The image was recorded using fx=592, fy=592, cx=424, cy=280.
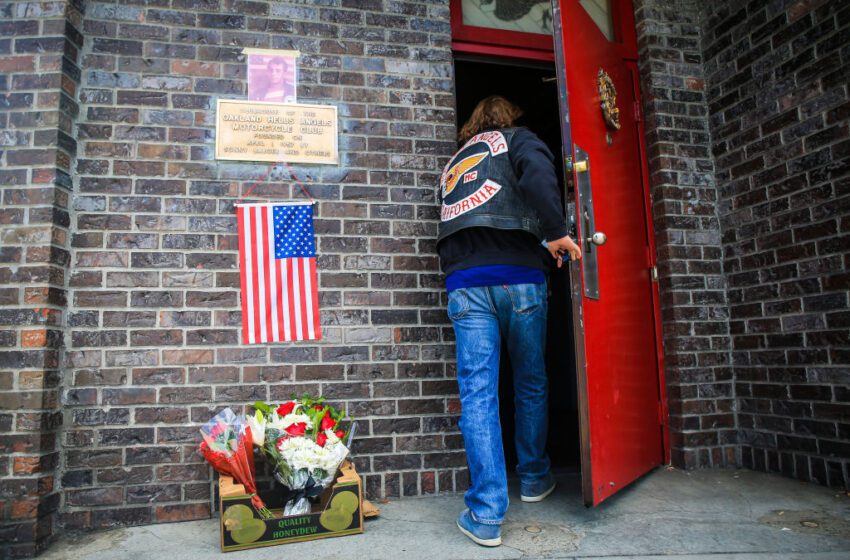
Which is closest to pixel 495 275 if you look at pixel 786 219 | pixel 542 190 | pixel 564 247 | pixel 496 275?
pixel 496 275

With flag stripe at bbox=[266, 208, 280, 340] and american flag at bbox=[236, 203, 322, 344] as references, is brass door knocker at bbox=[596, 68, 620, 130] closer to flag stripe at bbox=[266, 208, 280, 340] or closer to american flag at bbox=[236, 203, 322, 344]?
american flag at bbox=[236, 203, 322, 344]

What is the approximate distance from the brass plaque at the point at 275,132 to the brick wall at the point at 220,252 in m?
0.06

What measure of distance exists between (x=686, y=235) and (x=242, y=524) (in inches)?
121

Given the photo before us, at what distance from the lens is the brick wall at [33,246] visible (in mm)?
2703

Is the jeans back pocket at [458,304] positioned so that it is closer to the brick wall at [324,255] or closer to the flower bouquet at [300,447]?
the brick wall at [324,255]

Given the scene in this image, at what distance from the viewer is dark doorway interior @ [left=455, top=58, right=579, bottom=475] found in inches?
237

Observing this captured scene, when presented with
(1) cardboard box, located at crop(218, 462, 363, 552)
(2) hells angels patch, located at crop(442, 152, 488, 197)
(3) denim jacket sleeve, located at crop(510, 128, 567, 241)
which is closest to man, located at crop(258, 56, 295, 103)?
(2) hells angels patch, located at crop(442, 152, 488, 197)

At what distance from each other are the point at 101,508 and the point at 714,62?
446cm

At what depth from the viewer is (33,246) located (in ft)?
9.46

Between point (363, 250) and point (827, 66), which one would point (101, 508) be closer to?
point (363, 250)

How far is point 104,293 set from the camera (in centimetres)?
306

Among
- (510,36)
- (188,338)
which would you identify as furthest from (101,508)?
(510,36)

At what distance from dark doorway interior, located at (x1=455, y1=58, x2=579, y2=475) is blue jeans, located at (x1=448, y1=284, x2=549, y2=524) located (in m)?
2.46

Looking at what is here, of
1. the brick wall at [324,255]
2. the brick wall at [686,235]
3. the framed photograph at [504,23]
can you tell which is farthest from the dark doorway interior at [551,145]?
the brick wall at [324,255]
